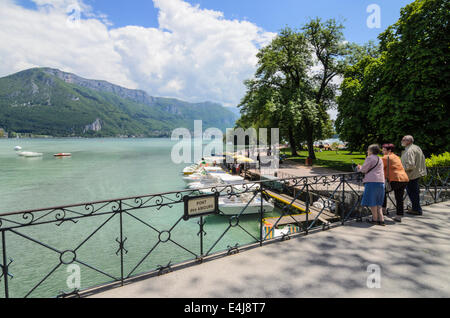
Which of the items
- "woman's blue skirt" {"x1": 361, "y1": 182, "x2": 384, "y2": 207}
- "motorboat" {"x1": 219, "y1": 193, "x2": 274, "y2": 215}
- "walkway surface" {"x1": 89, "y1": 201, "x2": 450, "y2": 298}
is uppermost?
"woman's blue skirt" {"x1": 361, "y1": 182, "x2": 384, "y2": 207}

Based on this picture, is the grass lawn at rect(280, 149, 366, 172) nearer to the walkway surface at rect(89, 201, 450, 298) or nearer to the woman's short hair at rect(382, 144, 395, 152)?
the woman's short hair at rect(382, 144, 395, 152)

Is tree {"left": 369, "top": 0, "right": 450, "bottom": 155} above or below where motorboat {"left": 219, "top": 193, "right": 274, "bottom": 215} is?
above

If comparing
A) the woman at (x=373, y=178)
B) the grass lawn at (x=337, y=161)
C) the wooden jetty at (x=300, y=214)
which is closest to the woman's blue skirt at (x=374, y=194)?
the woman at (x=373, y=178)

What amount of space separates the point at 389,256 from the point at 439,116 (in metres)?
14.0

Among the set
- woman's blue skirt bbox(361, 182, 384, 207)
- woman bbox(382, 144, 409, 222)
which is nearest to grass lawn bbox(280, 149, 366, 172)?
woman bbox(382, 144, 409, 222)

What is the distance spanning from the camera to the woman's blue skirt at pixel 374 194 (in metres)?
5.73

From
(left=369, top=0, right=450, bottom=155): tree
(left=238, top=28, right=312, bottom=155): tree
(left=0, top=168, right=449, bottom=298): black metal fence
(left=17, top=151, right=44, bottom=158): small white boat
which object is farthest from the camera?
(left=17, top=151, right=44, bottom=158): small white boat

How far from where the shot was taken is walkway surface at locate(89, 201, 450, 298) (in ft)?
11.5

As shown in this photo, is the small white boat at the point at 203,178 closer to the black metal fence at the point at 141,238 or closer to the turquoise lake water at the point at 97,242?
the turquoise lake water at the point at 97,242

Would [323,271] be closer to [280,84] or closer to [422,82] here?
[422,82]

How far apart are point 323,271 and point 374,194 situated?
283 cm

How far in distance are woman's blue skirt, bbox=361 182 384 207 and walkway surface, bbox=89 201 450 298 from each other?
2.40ft

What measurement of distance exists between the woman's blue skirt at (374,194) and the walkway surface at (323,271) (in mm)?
732
